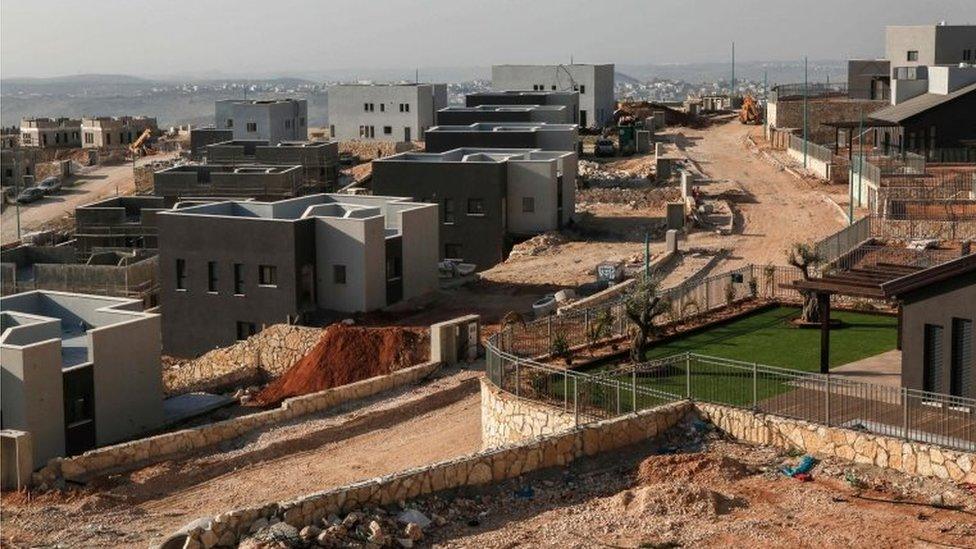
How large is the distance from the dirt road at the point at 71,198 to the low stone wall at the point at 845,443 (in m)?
75.8

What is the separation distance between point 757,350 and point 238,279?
59.5 ft

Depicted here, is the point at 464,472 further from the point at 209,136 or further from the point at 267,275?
the point at 209,136

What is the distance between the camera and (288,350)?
124 ft

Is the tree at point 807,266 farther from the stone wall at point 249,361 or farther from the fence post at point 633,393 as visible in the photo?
the stone wall at point 249,361

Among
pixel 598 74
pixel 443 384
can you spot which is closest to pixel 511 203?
pixel 443 384

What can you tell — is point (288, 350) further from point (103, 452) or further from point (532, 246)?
Answer: point (532, 246)

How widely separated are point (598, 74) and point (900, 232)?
204ft

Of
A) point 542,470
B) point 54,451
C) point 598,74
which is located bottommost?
point 54,451

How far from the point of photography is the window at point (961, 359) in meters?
21.4

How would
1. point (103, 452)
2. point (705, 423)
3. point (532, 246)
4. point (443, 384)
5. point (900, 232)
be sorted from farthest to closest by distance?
1. point (532, 246)
2. point (900, 232)
3. point (443, 384)
4. point (103, 452)
5. point (705, 423)

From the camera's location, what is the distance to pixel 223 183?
60.1m

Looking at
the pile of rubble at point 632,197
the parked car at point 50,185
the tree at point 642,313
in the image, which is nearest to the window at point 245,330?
the tree at point 642,313

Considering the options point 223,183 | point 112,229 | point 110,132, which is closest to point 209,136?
point 223,183

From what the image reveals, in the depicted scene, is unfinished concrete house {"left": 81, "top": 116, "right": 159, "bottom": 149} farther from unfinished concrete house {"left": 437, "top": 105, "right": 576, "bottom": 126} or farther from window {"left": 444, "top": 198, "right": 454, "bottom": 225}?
window {"left": 444, "top": 198, "right": 454, "bottom": 225}
